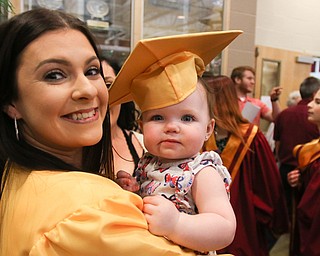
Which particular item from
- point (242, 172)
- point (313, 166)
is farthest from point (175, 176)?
point (313, 166)

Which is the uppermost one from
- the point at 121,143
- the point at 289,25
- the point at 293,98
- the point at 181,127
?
the point at 289,25

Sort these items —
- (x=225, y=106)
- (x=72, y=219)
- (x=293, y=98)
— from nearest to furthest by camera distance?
(x=72, y=219) < (x=225, y=106) < (x=293, y=98)

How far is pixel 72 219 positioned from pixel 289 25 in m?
5.02

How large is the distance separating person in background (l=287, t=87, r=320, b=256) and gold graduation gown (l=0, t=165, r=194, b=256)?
1825 millimetres

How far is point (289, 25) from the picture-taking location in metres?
5.05

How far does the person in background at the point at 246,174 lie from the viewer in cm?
234

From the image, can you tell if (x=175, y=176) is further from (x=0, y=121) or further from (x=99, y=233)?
(x=0, y=121)

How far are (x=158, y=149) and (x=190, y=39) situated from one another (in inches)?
12.6

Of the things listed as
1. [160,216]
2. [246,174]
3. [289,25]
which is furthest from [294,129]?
[160,216]

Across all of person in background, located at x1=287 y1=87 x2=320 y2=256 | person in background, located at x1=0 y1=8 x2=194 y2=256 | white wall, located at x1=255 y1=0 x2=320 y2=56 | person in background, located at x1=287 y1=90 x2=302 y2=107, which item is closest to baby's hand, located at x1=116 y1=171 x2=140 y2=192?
person in background, located at x1=0 y1=8 x2=194 y2=256

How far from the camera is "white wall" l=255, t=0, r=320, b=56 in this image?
4.73 metres

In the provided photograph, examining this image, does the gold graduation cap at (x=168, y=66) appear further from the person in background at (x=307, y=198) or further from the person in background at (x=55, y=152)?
the person in background at (x=307, y=198)

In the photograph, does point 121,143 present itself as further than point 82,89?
Yes

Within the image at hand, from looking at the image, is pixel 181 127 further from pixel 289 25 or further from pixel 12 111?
pixel 289 25
